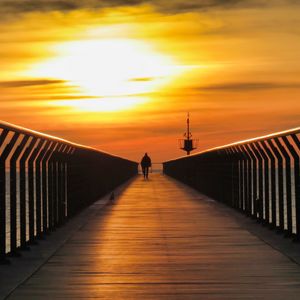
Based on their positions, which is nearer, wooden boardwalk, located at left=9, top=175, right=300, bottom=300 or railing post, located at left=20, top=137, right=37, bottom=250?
wooden boardwalk, located at left=9, top=175, right=300, bottom=300

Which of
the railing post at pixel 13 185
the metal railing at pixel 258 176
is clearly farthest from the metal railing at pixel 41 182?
the metal railing at pixel 258 176

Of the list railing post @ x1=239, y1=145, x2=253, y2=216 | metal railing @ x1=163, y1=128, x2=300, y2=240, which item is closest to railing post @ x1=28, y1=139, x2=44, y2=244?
metal railing @ x1=163, y1=128, x2=300, y2=240

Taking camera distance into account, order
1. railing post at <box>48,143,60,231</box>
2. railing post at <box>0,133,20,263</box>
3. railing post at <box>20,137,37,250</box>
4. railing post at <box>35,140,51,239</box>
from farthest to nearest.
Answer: railing post at <box>48,143,60,231</box> < railing post at <box>35,140,51,239</box> < railing post at <box>20,137,37,250</box> < railing post at <box>0,133,20,263</box>

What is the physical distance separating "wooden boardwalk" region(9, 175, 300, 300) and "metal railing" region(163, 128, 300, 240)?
511mm

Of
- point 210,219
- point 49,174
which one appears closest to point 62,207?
point 49,174

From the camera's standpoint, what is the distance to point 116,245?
9.44 meters

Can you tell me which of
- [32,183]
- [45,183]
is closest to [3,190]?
[32,183]

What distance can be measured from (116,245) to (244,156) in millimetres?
4882

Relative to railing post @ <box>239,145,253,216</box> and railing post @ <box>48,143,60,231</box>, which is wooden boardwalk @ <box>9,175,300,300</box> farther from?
railing post @ <box>239,145,253,216</box>

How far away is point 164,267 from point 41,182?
3228mm

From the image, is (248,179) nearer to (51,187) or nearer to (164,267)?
(51,187)

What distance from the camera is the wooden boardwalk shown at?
6.04 metres

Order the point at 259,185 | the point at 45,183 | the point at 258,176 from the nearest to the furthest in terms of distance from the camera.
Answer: the point at 45,183 → the point at 259,185 → the point at 258,176

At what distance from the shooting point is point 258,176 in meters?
13.7
